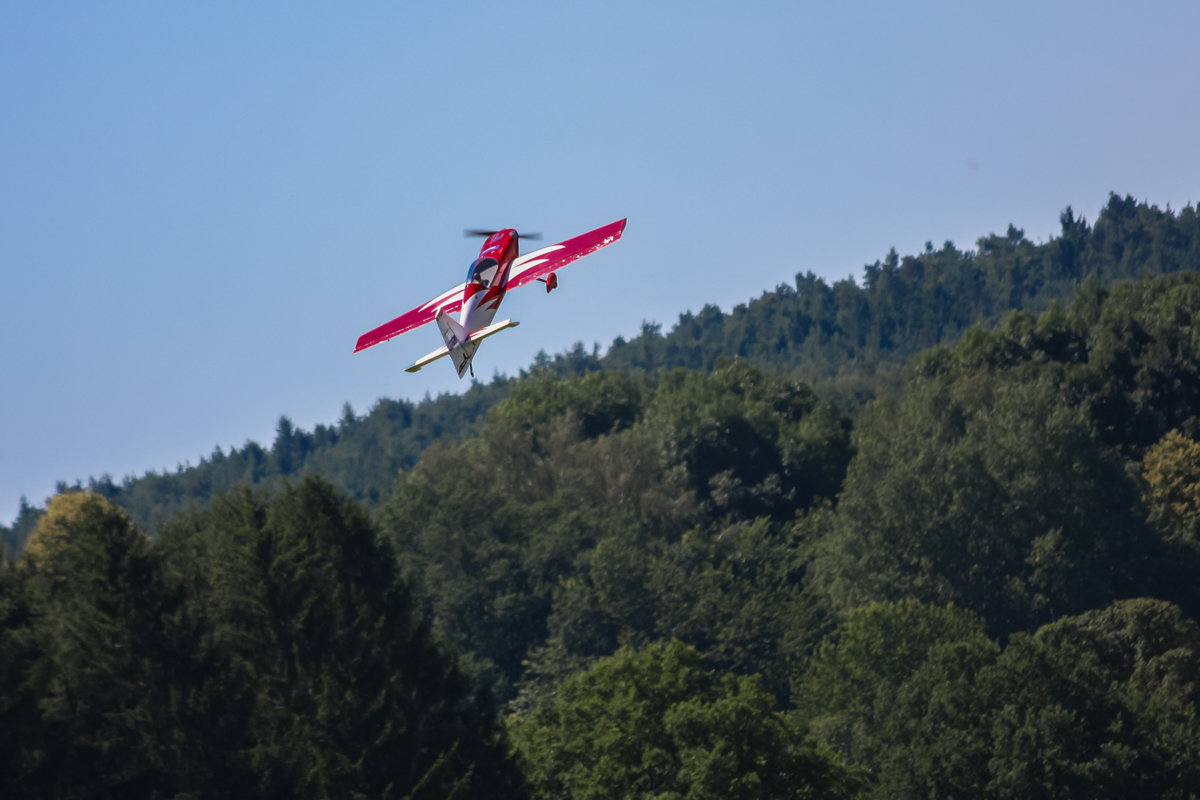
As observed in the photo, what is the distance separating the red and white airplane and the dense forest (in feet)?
38.7

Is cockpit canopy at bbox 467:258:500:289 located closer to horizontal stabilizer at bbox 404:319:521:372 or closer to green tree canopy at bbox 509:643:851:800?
horizontal stabilizer at bbox 404:319:521:372

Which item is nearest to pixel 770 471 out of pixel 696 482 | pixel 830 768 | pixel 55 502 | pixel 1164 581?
pixel 696 482

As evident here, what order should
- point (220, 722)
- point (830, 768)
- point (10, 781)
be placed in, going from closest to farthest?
point (10, 781)
point (220, 722)
point (830, 768)

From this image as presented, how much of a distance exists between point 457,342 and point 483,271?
8.34 feet

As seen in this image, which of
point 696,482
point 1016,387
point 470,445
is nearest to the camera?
point 1016,387

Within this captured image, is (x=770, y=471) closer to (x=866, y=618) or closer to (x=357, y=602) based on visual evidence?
(x=866, y=618)

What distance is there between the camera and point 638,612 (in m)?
85.3

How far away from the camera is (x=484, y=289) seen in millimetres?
31688

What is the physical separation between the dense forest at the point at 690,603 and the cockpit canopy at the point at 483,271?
13696 millimetres

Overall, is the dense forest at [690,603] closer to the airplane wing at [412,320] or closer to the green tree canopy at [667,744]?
the green tree canopy at [667,744]

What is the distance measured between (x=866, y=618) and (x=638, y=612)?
20217mm

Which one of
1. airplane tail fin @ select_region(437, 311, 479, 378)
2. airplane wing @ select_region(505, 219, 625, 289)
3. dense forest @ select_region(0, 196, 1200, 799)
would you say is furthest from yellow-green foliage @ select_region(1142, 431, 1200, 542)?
airplane tail fin @ select_region(437, 311, 479, 378)

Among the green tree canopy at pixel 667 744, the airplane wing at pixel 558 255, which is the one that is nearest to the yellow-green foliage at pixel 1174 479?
the green tree canopy at pixel 667 744

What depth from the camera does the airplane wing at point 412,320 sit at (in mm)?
32219
